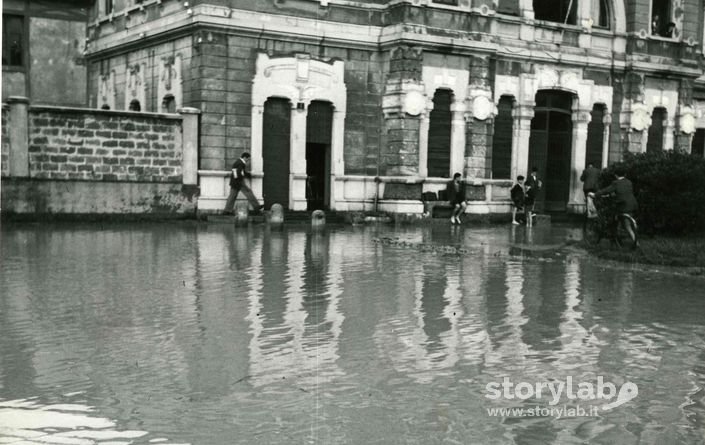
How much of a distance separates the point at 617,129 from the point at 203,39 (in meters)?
15.9

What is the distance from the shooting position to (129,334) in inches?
311

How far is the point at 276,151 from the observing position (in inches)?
990

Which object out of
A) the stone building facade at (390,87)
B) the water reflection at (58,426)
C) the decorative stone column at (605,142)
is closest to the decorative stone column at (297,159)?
the stone building facade at (390,87)

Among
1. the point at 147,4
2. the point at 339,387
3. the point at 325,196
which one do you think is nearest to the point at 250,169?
the point at 325,196

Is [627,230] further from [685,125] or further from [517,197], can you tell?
[685,125]

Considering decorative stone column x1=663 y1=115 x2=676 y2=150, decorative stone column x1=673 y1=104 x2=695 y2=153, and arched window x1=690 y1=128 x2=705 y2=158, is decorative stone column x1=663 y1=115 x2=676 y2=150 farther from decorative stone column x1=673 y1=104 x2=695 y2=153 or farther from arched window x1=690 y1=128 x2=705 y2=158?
arched window x1=690 y1=128 x2=705 y2=158

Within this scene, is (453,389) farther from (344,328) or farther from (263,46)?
(263,46)

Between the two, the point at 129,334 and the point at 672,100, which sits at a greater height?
the point at 672,100

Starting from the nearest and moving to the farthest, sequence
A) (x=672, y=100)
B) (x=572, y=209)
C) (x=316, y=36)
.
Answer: (x=316, y=36) < (x=572, y=209) < (x=672, y=100)

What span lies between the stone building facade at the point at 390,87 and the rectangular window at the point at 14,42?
3991mm

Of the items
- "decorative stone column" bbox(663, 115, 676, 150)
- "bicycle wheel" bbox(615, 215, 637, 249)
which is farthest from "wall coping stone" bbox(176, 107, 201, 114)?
"decorative stone column" bbox(663, 115, 676, 150)

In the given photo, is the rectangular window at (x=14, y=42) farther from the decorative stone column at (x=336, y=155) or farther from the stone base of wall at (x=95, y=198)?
the decorative stone column at (x=336, y=155)

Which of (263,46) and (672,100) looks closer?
(263,46)

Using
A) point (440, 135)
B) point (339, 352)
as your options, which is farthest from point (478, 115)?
point (339, 352)
